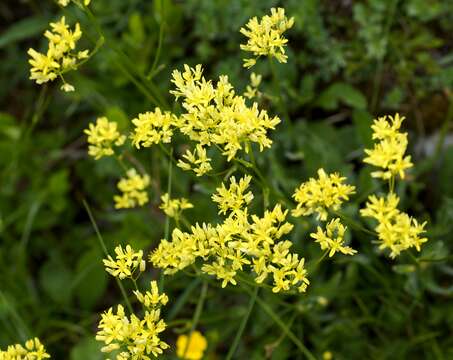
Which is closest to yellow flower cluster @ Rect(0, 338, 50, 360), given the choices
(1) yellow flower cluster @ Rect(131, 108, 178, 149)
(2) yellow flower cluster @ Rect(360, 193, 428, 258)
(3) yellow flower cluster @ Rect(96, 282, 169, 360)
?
(3) yellow flower cluster @ Rect(96, 282, 169, 360)

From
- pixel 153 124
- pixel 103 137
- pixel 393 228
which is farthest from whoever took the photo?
pixel 103 137

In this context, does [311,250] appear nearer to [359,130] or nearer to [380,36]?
[359,130]

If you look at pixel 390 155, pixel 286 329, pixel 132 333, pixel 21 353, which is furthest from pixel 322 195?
pixel 21 353

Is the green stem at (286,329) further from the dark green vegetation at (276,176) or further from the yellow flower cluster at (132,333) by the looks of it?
the yellow flower cluster at (132,333)

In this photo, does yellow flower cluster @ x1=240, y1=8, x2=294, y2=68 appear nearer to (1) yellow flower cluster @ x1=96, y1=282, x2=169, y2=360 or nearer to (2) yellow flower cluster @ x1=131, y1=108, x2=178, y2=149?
(2) yellow flower cluster @ x1=131, y1=108, x2=178, y2=149

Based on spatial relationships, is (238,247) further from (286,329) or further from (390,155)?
(286,329)

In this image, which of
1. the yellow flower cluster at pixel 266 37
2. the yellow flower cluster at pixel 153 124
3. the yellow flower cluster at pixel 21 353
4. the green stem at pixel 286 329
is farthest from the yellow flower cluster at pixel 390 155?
the yellow flower cluster at pixel 21 353
